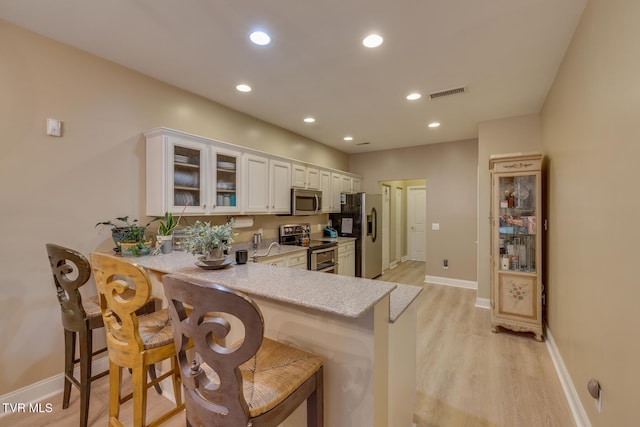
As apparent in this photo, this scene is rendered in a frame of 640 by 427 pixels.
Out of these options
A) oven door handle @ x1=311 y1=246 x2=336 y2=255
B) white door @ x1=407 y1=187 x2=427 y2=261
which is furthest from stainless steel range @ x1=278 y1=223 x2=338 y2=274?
white door @ x1=407 y1=187 x2=427 y2=261

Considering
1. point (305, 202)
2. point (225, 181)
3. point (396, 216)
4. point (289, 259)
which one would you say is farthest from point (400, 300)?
point (396, 216)

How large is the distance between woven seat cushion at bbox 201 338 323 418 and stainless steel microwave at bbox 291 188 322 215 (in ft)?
9.93

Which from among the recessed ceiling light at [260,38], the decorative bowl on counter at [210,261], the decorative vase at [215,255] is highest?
the recessed ceiling light at [260,38]

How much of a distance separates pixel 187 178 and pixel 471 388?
10.8 feet

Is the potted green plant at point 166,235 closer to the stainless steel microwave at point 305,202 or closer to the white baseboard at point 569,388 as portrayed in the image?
the stainless steel microwave at point 305,202

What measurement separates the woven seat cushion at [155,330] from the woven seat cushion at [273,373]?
406 millimetres

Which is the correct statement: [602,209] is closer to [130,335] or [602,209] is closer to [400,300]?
[400,300]

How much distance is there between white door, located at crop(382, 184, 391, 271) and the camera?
6457 mm

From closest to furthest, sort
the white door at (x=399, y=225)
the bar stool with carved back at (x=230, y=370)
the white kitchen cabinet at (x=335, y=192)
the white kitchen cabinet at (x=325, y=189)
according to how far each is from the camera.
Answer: the bar stool with carved back at (x=230, y=370) < the white kitchen cabinet at (x=325, y=189) < the white kitchen cabinet at (x=335, y=192) < the white door at (x=399, y=225)

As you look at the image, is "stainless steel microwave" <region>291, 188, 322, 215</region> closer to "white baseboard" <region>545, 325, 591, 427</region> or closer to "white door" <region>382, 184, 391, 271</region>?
"white door" <region>382, 184, 391, 271</region>

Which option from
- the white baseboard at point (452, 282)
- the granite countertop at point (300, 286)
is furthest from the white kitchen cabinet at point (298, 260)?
the white baseboard at point (452, 282)

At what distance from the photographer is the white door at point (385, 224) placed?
6.46 meters

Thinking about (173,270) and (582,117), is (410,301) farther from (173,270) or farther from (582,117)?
(582,117)

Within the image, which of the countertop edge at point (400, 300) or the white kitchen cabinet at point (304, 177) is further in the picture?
the white kitchen cabinet at point (304, 177)
